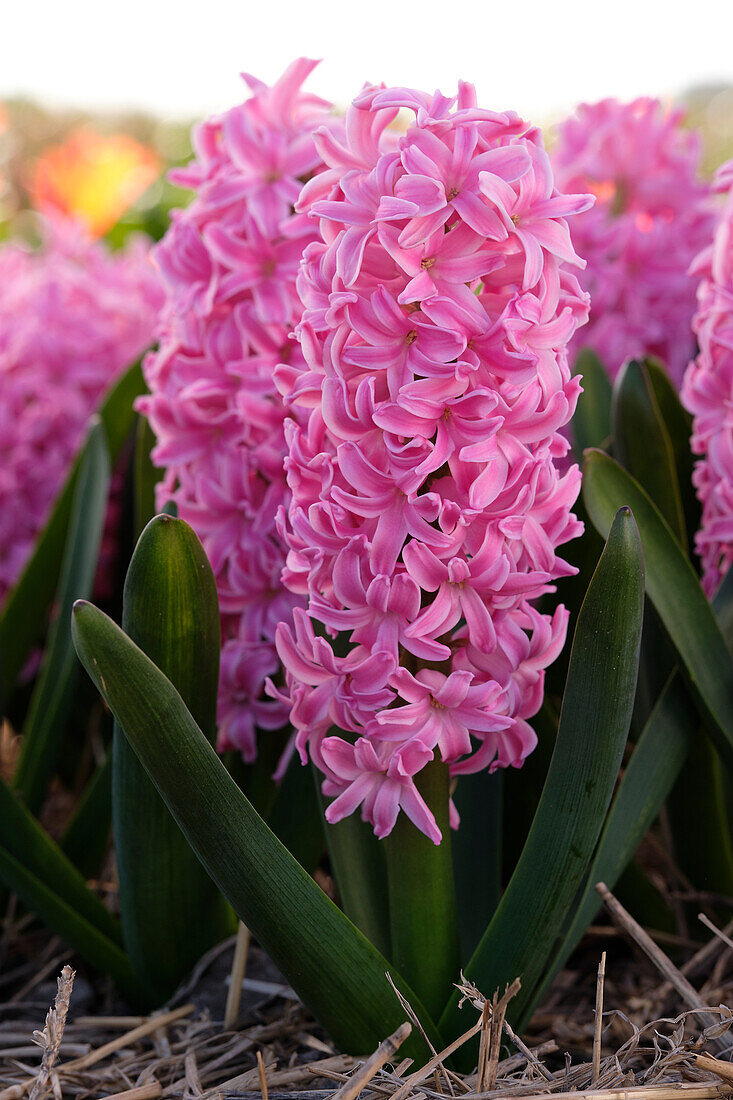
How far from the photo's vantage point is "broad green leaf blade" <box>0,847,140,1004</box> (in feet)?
3.98

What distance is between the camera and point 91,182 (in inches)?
185

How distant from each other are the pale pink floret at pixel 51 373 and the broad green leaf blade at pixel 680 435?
885 millimetres

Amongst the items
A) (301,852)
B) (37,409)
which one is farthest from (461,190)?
(37,409)

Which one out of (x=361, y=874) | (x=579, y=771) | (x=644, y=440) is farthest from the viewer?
(x=644, y=440)

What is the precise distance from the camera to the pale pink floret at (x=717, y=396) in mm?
1173

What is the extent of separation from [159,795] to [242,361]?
49 cm

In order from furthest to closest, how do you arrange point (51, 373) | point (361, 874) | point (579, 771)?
point (51, 373) → point (361, 874) → point (579, 771)

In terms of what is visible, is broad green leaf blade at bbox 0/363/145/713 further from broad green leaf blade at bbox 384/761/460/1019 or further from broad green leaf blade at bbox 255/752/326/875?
broad green leaf blade at bbox 384/761/460/1019

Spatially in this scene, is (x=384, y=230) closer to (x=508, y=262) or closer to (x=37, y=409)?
(x=508, y=262)

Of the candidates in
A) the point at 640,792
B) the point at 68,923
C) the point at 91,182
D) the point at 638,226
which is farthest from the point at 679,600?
the point at 91,182

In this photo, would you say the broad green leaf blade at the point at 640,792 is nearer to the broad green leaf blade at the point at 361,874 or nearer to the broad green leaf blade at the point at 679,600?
the broad green leaf blade at the point at 679,600

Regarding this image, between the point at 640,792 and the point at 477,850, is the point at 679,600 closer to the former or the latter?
the point at 640,792

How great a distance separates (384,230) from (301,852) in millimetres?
767

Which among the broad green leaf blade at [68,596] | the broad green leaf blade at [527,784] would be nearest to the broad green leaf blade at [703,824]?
the broad green leaf blade at [527,784]
